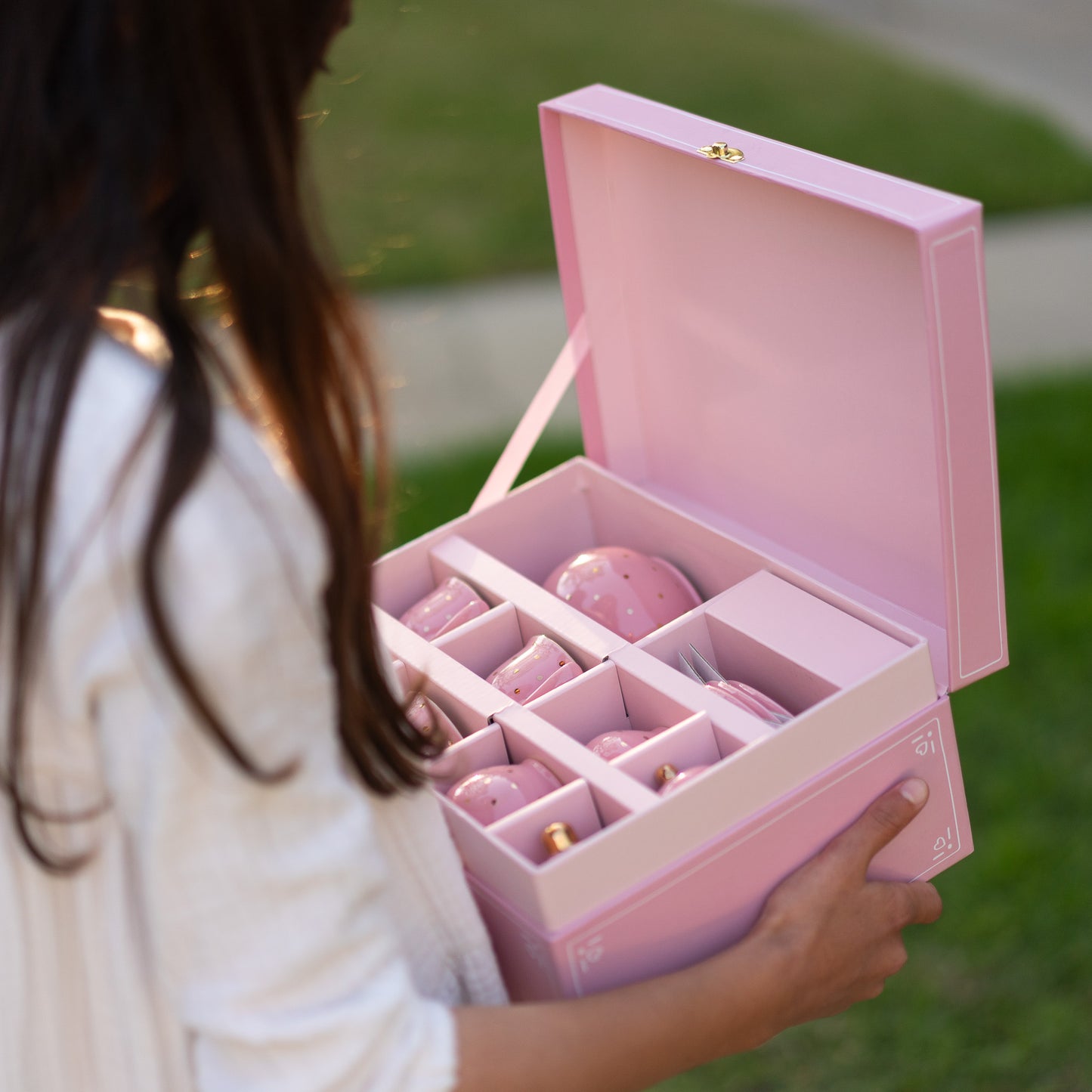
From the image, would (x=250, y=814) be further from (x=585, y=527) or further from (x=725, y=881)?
(x=585, y=527)

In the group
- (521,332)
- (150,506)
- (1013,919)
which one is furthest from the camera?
(521,332)

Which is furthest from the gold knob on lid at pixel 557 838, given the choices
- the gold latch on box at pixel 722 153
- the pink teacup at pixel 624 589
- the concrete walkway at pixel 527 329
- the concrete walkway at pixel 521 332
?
the concrete walkway at pixel 521 332

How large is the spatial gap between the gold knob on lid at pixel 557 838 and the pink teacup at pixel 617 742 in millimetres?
99

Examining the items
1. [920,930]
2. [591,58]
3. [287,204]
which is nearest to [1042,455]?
[920,930]

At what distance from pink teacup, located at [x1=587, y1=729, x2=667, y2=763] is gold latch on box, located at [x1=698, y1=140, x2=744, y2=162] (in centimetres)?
42

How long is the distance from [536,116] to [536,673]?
4.48 metres

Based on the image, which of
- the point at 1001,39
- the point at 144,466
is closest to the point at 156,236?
the point at 144,466

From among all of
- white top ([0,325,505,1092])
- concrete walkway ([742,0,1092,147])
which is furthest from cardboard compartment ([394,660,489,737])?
concrete walkway ([742,0,1092,147])

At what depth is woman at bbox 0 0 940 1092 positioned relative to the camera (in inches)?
25.1

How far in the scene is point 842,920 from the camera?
3.20 feet

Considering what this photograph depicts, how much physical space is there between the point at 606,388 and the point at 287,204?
0.66 m

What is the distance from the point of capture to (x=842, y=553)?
3.91 ft

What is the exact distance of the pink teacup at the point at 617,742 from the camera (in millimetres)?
1033

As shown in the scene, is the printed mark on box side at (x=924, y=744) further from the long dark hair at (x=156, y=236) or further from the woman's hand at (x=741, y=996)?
the long dark hair at (x=156, y=236)
